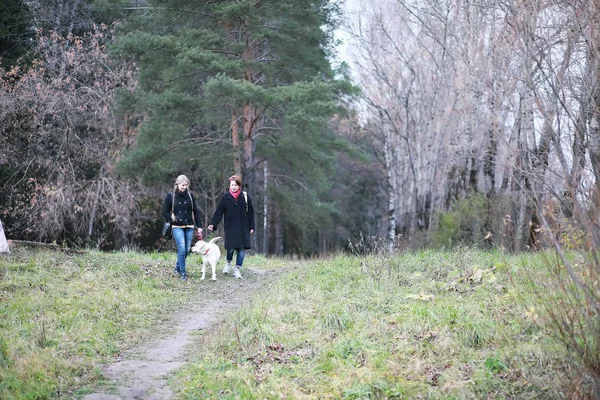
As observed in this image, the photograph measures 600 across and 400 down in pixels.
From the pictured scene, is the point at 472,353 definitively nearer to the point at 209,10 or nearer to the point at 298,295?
the point at 298,295

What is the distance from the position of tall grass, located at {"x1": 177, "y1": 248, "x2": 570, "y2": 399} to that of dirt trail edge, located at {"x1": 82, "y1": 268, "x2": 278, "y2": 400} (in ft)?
0.91

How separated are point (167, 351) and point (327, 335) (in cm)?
183

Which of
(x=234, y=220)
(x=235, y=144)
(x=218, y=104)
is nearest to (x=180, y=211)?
(x=234, y=220)

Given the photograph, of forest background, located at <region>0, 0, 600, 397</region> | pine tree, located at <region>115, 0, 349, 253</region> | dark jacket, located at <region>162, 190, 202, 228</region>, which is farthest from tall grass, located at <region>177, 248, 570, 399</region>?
pine tree, located at <region>115, 0, 349, 253</region>

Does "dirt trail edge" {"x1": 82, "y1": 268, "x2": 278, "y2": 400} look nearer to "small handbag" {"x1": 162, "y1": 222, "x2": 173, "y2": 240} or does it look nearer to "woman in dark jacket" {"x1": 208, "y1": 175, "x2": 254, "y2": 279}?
"woman in dark jacket" {"x1": 208, "y1": 175, "x2": 254, "y2": 279}

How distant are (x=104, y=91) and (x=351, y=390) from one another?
19969 mm

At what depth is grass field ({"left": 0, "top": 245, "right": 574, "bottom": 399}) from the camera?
5359mm

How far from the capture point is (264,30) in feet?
62.0

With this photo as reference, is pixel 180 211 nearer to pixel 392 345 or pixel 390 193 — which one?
pixel 392 345

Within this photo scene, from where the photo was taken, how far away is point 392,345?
6.13 metres

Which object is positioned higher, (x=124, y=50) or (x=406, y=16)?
(x=406, y=16)

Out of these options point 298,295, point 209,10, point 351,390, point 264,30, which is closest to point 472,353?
point 351,390

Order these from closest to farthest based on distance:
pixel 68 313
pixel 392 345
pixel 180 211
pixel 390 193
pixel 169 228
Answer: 1. pixel 392 345
2. pixel 68 313
3. pixel 180 211
4. pixel 169 228
5. pixel 390 193

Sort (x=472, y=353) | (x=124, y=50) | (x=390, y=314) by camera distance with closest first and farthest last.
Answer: (x=472, y=353) → (x=390, y=314) → (x=124, y=50)
